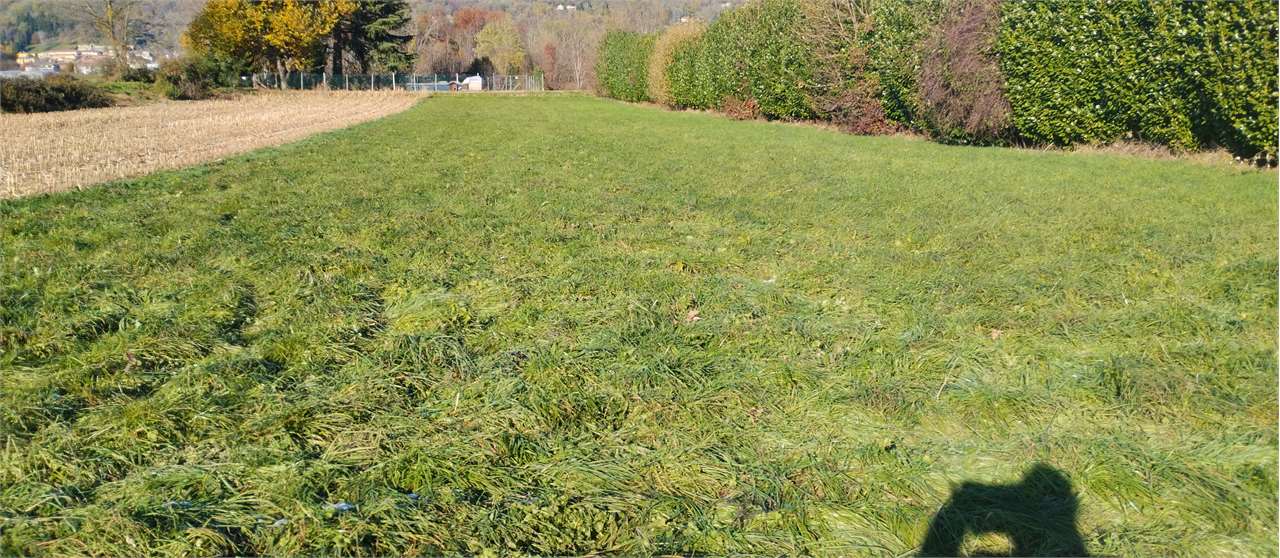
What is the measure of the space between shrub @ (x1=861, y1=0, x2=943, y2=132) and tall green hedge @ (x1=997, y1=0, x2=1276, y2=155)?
113 inches

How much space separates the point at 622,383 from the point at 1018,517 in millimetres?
1739

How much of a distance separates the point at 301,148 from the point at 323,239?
999cm

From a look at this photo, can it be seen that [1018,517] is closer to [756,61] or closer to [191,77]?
[756,61]

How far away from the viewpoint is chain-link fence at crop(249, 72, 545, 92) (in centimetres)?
5447

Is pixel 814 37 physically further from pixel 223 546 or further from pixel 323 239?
pixel 223 546

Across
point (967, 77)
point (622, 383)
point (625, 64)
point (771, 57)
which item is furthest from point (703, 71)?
point (622, 383)

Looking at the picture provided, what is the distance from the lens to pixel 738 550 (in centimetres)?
232

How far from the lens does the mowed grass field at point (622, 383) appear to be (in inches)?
95.9

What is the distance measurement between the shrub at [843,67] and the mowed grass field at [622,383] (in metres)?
15.3

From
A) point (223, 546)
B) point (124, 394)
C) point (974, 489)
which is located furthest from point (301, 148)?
point (974, 489)

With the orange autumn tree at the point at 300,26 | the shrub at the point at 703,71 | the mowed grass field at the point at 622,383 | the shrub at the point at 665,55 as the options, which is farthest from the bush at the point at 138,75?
the mowed grass field at the point at 622,383

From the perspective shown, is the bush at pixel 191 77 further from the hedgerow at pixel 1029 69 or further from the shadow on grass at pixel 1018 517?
the shadow on grass at pixel 1018 517

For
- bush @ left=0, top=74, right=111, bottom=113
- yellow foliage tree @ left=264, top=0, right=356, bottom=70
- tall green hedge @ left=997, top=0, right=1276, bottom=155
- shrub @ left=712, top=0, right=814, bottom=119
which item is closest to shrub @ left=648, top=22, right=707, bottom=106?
shrub @ left=712, top=0, right=814, bottom=119

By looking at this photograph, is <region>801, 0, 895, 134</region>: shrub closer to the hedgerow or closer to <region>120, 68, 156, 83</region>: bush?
the hedgerow
